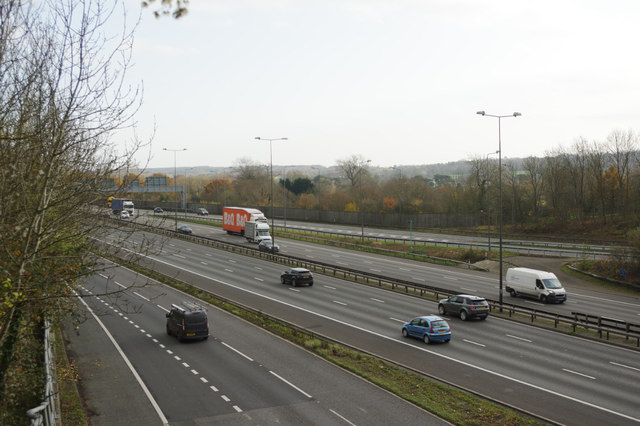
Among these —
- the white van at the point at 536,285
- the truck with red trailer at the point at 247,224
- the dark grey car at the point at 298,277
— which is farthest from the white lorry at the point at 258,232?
the white van at the point at 536,285

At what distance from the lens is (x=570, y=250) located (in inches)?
2199

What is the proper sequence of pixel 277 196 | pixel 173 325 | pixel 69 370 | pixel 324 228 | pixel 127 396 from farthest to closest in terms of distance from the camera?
pixel 277 196 < pixel 324 228 < pixel 173 325 < pixel 69 370 < pixel 127 396

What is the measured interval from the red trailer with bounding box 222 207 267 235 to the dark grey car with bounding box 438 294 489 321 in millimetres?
38707

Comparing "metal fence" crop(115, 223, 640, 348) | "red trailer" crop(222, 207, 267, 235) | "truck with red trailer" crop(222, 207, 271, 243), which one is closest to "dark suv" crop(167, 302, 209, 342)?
"metal fence" crop(115, 223, 640, 348)

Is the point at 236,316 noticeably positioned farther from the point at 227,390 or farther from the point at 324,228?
the point at 324,228

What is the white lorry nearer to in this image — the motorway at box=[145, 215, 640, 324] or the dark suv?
the motorway at box=[145, 215, 640, 324]

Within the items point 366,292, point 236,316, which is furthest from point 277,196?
point 236,316

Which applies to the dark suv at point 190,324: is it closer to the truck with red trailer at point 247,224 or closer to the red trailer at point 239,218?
the truck with red trailer at point 247,224

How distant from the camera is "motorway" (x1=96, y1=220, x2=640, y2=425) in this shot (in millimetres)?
17156

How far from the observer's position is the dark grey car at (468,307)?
29380 millimetres

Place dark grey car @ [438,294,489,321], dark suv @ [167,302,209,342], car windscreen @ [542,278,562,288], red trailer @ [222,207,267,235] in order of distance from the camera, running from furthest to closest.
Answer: red trailer @ [222,207,267,235] → car windscreen @ [542,278,562,288] → dark grey car @ [438,294,489,321] → dark suv @ [167,302,209,342]

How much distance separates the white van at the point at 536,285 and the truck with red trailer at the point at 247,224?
32859mm

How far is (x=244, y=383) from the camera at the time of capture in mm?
18516

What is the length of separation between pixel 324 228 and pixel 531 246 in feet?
111
